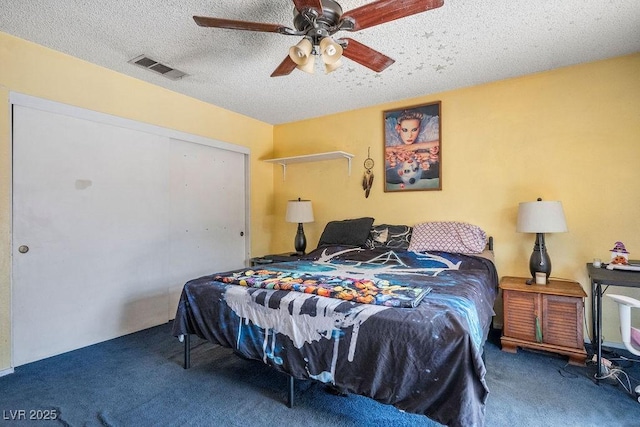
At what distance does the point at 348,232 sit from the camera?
3.59 metres

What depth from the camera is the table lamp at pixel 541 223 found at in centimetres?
254

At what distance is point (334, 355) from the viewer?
1623mm

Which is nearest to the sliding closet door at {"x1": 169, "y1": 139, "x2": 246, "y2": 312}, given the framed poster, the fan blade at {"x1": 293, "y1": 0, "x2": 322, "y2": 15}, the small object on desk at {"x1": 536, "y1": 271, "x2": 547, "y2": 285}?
the framed poster

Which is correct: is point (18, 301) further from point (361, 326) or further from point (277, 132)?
point (277, 132)

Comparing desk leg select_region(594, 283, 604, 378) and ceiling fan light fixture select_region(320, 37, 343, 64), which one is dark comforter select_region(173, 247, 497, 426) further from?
ceiling fan light fixture select_region(320, 37, 343, 64)

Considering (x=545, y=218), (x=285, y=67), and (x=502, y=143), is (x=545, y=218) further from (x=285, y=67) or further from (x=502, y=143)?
(x=285, y=67)

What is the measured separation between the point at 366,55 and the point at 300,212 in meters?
2.18

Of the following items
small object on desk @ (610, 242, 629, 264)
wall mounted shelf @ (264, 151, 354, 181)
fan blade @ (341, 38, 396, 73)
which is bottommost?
small object on desk @ (610, 242, 629, 264)

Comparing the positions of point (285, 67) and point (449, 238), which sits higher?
point (285, 67)

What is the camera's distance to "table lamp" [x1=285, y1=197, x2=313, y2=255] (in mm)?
3959

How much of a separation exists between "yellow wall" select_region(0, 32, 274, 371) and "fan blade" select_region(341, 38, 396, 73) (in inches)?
85.5

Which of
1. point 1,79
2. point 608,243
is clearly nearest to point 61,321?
point 1,79

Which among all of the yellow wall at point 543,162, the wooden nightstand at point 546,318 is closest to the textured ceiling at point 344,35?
the yellow wall at point 543,162

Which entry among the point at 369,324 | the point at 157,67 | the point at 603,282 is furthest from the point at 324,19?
the point at 603,282
